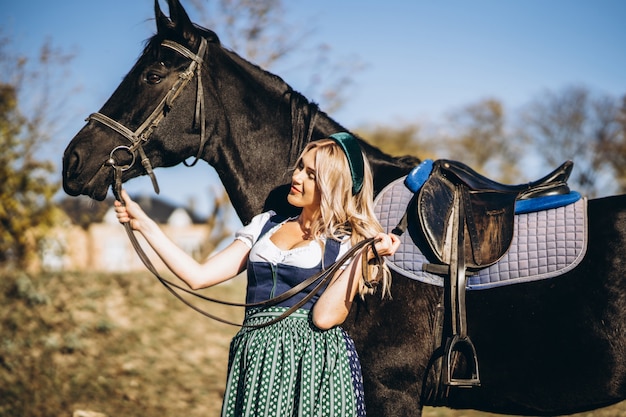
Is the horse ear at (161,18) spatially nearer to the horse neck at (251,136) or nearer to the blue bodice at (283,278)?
the horse neck at (251,136)

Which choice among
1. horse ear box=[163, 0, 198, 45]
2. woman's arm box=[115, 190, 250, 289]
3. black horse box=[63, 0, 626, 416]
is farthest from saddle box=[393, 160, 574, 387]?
horse ear box=[163, 0, 198, 45]

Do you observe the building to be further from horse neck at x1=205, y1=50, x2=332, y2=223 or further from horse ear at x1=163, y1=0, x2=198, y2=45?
horse ear at x1=163, y1=0, x2=198, y2=45

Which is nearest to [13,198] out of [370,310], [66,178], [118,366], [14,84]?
[14,84]

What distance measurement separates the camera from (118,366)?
23.1ft

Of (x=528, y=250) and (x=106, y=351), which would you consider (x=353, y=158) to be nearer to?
(x=528, y=250)

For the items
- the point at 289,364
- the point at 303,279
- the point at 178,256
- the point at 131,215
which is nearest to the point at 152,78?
the point at 131,215

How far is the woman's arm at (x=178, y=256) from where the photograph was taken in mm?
2373

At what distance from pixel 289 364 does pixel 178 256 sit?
2.21 ft

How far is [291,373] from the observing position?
2.22m

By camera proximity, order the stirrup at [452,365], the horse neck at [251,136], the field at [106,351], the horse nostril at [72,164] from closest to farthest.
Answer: the stirrup at [452,365] → the horse nostril at [72,164] → the horse neck at [251,136] → the field at [106,351]

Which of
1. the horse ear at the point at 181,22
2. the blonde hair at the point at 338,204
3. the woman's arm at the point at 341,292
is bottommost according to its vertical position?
the woman's arm at the point at 341,292

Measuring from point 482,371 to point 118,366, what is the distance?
18.5 feet

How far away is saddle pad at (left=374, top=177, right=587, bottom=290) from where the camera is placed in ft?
8.56

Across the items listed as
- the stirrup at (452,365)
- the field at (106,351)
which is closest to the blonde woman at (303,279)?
the stirrup at (452,365)
